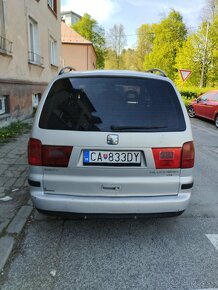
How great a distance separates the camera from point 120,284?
2334 millimetres

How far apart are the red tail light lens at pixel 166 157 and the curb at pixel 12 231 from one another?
5.38ft

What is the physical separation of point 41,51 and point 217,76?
20090 millimetres

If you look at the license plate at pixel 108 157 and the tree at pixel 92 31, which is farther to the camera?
the tree at pixel 92 31

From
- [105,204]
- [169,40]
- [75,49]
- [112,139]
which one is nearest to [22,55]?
[112,139]

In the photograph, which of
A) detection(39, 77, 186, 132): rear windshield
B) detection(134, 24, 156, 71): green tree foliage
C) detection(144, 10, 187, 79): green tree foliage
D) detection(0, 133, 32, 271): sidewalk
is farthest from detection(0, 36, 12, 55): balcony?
detection(134, 24, 156, 71): green tree foliage

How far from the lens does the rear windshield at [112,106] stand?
8.60ft

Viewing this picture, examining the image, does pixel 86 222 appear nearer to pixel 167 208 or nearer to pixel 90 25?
pixel 167 208

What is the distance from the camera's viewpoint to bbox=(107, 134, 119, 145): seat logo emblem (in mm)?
2549

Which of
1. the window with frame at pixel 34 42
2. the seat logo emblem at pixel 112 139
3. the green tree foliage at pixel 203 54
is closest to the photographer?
the seat logo emblem at pixel 112 139

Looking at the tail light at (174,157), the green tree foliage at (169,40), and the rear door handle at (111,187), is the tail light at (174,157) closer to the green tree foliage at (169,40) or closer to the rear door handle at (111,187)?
the rear door handle at (111,187)

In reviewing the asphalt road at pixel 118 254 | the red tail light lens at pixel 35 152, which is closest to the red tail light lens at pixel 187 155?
the asphalt road at pixel 118 254

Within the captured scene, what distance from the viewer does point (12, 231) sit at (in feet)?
9.85

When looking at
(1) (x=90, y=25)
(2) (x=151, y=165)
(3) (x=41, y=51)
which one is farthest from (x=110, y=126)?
(1) (x=90, y=25)

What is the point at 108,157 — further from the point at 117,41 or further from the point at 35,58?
the point at 117,41
